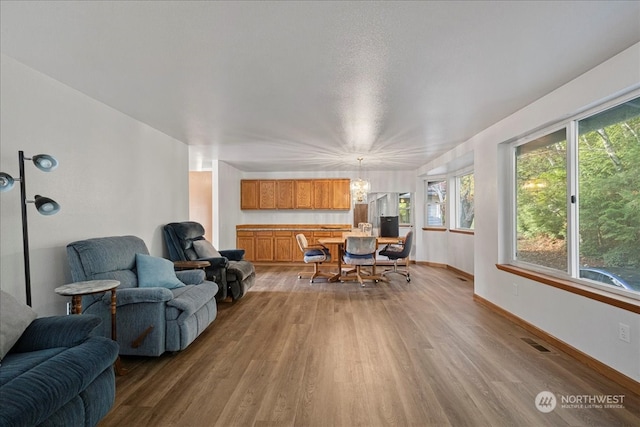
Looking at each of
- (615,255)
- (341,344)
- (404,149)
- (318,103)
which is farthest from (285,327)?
(404,149)

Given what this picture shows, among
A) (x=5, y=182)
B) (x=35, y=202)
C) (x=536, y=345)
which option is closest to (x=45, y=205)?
(x=35, y=202)

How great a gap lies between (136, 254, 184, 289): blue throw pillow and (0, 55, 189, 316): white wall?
0.55 m

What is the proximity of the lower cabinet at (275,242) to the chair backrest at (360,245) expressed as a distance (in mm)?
2227

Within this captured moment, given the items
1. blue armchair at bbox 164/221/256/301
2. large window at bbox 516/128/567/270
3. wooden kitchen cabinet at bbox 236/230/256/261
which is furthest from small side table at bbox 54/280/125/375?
wooden kitchen cabinet at bbox 236/230/256/261

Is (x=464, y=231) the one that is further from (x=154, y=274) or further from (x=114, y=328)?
(x=114, y=328)

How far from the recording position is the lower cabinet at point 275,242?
7.40m

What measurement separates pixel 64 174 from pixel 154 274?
118 cm

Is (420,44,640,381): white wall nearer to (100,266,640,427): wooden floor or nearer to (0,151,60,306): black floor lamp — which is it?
(100,266,640,427): wooden floor

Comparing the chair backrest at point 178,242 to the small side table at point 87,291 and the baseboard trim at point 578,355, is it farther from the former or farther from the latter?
the baseboard trim at point 578,355

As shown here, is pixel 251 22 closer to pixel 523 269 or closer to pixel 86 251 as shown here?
pixel 86 251

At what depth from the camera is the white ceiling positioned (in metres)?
1.72

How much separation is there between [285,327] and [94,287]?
1808mm

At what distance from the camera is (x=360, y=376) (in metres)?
2.29

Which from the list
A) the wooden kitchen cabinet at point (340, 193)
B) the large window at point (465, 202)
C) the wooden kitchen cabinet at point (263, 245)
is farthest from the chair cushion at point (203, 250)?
the large window at point (465, 202)
